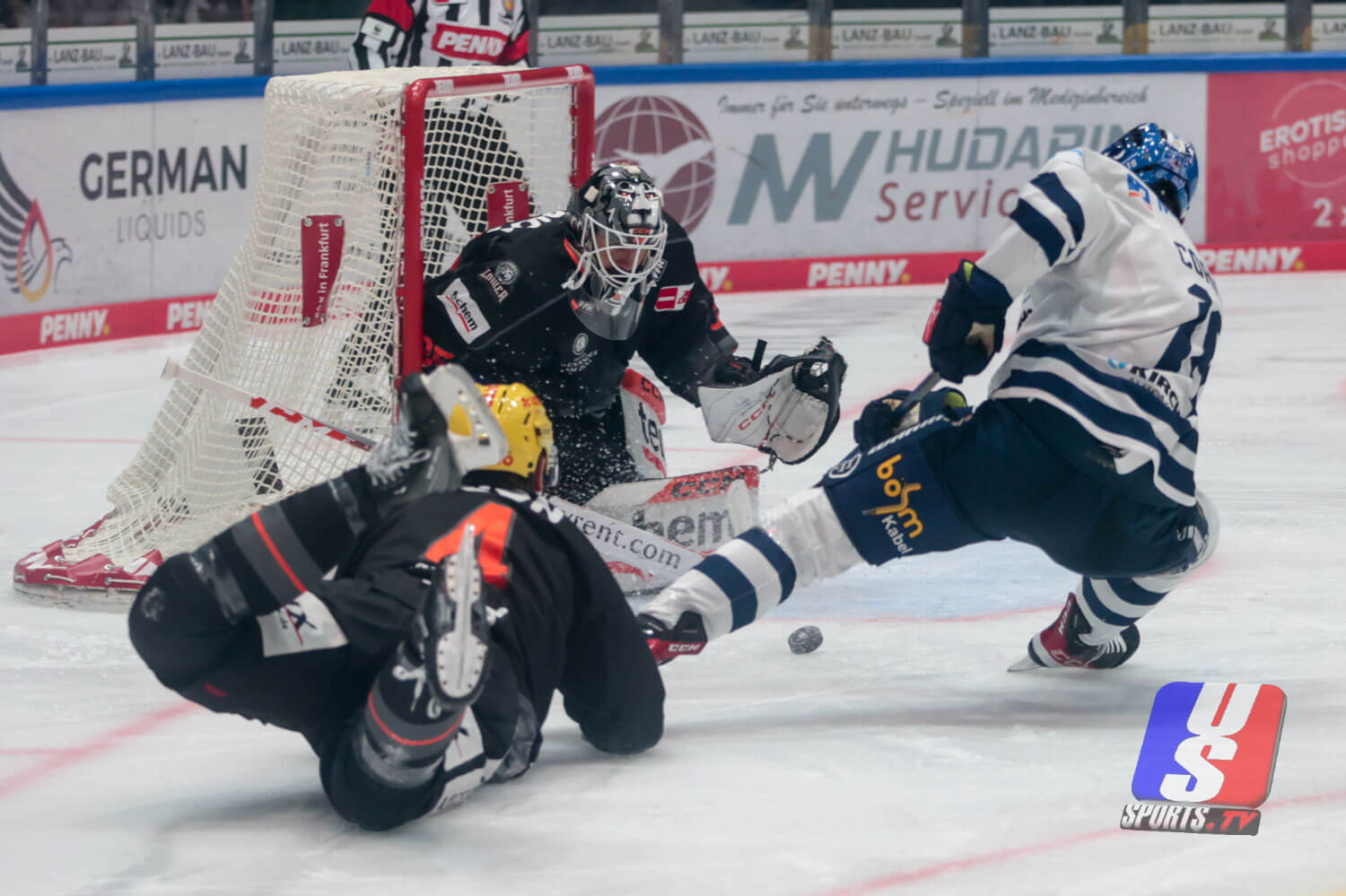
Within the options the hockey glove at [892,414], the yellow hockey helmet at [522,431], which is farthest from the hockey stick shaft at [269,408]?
the yellow hockey helmet at [522,431]

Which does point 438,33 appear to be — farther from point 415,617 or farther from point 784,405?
point 415,617

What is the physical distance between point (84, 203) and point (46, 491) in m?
2.49

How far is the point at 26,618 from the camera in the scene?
144 inches

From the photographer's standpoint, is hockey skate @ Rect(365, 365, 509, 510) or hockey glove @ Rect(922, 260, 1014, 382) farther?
hockey glove @ Rect(922, 260, 1014, 382)

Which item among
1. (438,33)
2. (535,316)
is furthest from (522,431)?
(438,33)

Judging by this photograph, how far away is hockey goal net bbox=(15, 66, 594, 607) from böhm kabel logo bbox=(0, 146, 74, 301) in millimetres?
2836

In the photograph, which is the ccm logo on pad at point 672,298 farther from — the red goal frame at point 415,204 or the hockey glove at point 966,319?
the hockey glove at point 966,319

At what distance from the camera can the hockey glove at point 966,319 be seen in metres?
2.83

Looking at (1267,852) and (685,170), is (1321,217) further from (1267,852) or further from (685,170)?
(1267,852)

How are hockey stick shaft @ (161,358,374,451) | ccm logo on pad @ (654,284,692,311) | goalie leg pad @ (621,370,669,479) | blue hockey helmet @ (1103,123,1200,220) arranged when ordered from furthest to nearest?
goalie leg pad @ (621,370,669,479) < ccm logo on pad @ (654,284,692,311) < hockey stick shaft @ (161,358,374,451) < blue hockey helmet @ (1103,123,1200,220)

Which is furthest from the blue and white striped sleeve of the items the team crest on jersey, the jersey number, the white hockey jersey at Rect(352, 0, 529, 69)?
the white hockey jersey at Rect(352, 0, 529, 69)

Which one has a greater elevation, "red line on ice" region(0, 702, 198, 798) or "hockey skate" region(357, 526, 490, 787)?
"hockey skate" region(357, 526, 490, 787)

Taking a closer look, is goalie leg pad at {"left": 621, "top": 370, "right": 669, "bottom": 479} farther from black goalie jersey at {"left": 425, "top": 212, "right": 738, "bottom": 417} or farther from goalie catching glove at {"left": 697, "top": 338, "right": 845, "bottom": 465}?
goalie catching glove at {"left": 697, "top": 338, "right": 845, "bottom": 465}

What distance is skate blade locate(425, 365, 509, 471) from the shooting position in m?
2.23
